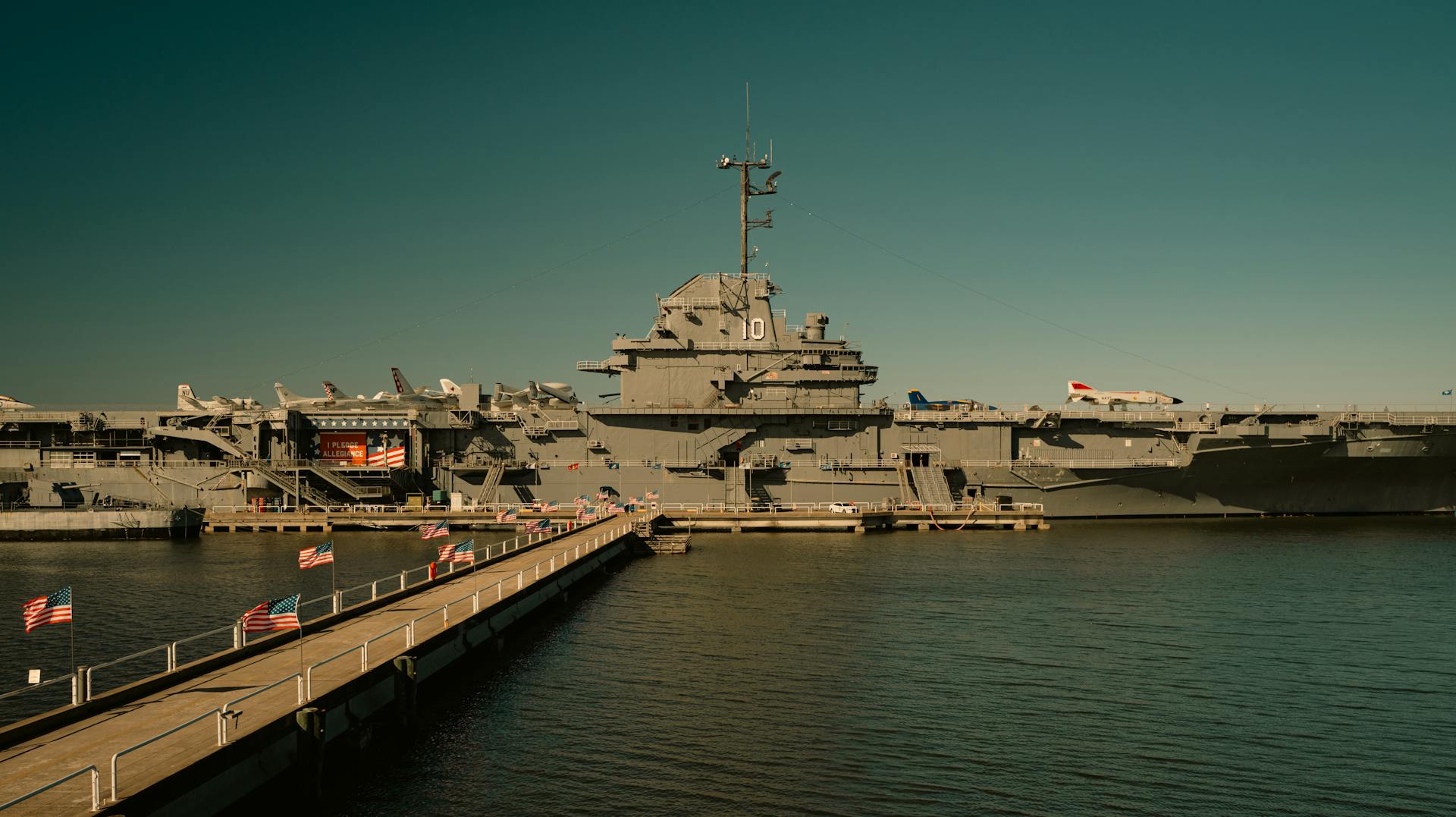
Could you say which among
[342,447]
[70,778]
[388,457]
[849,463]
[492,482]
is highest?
[342,447]

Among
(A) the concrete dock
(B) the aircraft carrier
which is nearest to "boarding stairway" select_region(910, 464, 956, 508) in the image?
(B) the aircraft carrier

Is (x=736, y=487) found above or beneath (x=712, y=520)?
above

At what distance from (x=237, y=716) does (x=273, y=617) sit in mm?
4662

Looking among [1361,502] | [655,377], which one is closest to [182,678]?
[655,377]

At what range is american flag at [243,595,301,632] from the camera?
17312 mm

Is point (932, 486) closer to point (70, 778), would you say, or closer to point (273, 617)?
point (273, 617)

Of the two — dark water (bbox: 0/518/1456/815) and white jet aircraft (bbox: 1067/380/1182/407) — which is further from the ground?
Answer: white jet aircraft (bbox: 1067/380/1182/407)

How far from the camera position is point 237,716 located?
13.2 meters

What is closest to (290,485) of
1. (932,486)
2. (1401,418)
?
(932,486)

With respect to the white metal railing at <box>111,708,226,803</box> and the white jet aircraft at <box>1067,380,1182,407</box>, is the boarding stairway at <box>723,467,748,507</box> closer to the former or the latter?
the white jet aircraft at <box>1067,380,1182,407</box>

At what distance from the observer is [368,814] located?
1398 centimetres

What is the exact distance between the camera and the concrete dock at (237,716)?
1174 centimetres

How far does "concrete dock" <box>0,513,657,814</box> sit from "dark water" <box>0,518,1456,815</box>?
3.70 feet

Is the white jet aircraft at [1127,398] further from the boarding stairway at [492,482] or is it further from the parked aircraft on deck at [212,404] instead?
the parked aircraft on deck at [212,404]
